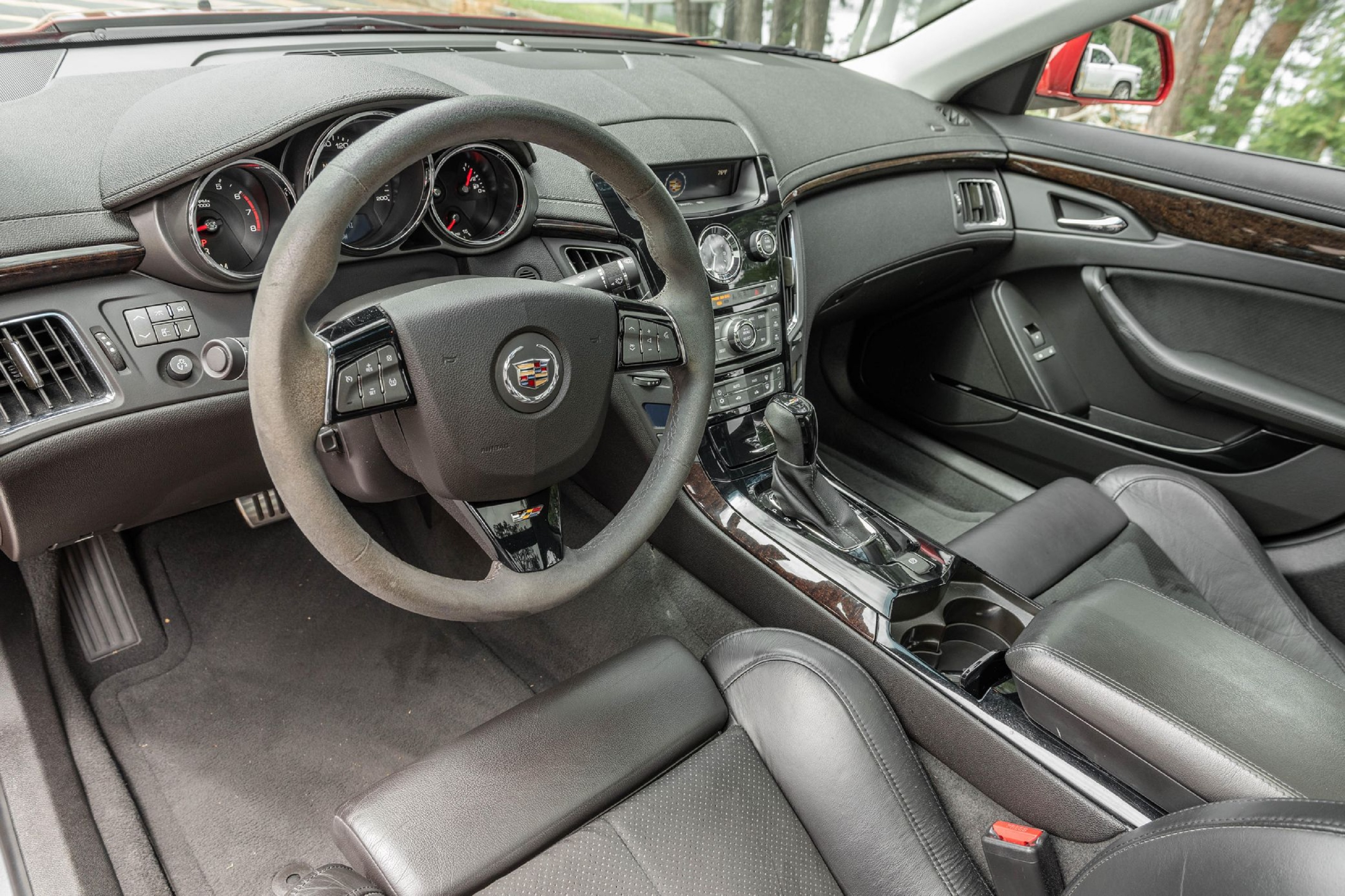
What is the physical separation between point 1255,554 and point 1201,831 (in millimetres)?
1196

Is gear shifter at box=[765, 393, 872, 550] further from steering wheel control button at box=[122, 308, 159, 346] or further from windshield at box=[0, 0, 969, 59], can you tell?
windshield at box=[0, 0, 969, 59]

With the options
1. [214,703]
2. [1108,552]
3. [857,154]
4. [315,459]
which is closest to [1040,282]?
[857,154]

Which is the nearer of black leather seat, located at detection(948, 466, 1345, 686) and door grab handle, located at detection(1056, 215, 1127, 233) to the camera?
black leather seat, located at detection(948, 466, 1345, 686)

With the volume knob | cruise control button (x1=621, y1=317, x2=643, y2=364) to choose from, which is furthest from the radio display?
cruise control button (x1=621, y1=317, x2=643, y2=364)

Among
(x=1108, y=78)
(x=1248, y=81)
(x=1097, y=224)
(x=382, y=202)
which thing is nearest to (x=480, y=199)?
(x=382, y=202)

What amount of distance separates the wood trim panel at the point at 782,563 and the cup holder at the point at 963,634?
0.23 feet

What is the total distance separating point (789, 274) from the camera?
166cm

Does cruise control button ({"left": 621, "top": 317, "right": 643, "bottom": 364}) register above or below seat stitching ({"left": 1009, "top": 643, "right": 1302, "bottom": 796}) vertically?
above

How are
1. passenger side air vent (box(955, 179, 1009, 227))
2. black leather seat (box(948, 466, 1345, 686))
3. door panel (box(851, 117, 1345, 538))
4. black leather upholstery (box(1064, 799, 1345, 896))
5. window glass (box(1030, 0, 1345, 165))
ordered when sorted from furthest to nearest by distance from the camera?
passenger side air vent (box(955, 179, 1009, 227)), window glass (box(1030, 0, 1345, 165)), door panel (box(851, 117, 1345, 538)), black leather seat (box(948, 466, 1345, 686)), black leather upholstery (box(1064, 799, 1345, 896))

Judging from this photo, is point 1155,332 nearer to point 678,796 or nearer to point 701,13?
point 701,13

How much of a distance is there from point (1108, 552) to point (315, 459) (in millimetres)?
1303

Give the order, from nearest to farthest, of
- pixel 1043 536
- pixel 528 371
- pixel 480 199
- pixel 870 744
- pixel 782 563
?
1. pixel 528 371
2. pixel 870 744
3. pixel 480 199
4. pixel 782 563
5. pixel 1043 536

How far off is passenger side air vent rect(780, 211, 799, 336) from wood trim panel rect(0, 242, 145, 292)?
3.32ft

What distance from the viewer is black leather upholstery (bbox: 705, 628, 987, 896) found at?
1.02 m
